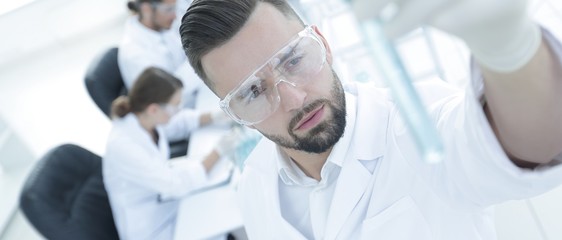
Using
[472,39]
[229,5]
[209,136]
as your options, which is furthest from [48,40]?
[472,39]

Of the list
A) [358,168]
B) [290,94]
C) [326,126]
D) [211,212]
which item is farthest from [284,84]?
[211,212]

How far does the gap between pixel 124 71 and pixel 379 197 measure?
2.09 m

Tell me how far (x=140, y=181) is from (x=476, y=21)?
1.75 metres

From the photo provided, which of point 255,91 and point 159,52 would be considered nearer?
point 255,91

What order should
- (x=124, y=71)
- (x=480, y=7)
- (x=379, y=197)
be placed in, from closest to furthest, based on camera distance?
1. (x=480, y=7)
2. (x=379, y=197)
3. (x=124, y=71)

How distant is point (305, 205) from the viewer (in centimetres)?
110

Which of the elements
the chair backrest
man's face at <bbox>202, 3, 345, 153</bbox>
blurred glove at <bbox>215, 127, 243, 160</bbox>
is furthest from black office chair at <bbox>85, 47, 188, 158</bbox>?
man's face at <bbox>202, 3, 345, 153</bbox>

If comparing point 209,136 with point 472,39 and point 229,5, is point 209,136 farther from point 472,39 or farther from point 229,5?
point 472,39

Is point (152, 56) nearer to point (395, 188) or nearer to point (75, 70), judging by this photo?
point (395, 188)

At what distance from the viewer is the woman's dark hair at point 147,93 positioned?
1990mm

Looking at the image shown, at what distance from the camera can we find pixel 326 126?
0.96 meters

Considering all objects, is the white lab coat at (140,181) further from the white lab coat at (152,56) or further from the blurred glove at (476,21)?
the blurred glove at (476,21)

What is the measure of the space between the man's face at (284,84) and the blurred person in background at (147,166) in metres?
0.99

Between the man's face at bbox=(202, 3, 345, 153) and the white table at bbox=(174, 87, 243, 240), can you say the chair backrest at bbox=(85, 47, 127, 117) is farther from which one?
the man's face at bbox=(202, 3, 345, 153)
